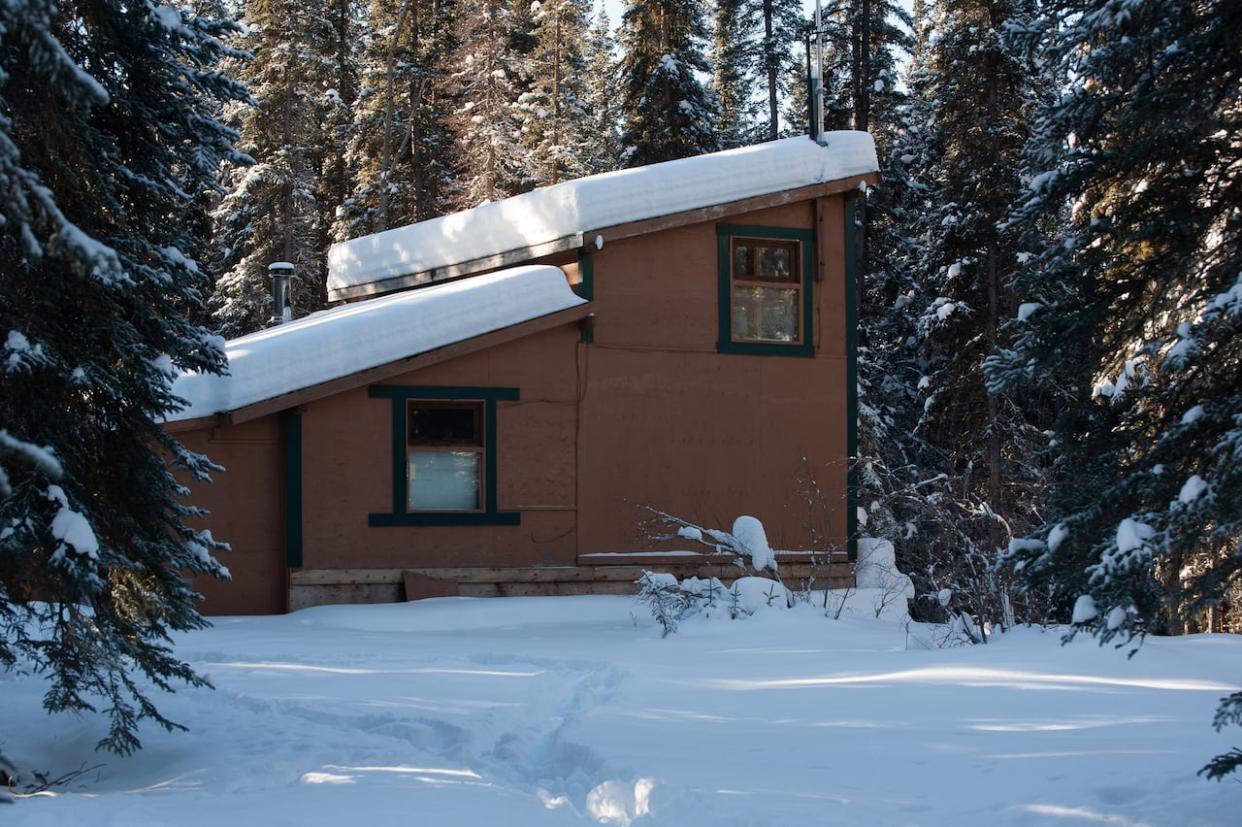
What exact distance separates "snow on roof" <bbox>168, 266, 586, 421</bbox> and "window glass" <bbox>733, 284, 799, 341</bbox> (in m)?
2.25

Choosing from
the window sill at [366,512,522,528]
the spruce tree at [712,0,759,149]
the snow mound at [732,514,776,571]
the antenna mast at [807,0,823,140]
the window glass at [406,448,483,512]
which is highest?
the spruce tree at [712,0,759,149]

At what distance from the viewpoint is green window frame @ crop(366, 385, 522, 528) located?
13.9m

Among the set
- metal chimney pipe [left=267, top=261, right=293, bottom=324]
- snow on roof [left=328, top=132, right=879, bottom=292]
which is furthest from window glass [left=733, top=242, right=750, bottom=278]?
metal chimney pipe [left=267, top=261, right=293, bottom=324]

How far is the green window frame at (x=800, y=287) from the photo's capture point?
15438 millimetres

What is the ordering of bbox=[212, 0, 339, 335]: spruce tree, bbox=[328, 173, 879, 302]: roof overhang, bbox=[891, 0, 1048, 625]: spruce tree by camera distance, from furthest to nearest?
1. bbox=[212, 0, 339, 335]: spruce tree
2. bbox=[891, 0, 1048, 625]: spruce tree
3. bbox=[328, 173, 879, 302]: roof overhang

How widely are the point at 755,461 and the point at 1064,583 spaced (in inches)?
409

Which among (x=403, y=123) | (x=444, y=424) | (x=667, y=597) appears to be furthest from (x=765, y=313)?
(x=403, y=123)

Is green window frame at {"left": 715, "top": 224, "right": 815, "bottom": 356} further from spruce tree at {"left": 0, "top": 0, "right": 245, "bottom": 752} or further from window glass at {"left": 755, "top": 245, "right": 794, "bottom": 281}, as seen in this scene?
spruce tree at {"left": 0, "top": 0, "right": 245, "bottom": 752}

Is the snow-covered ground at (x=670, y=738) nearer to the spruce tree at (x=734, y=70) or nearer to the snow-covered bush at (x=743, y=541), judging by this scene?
the snow-covered bush at (x=743, y=541)

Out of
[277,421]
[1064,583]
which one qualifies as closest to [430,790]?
[1064,583]

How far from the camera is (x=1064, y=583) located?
16.7 ft

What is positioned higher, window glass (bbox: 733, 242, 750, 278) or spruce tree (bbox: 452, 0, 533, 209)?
spruce tree (bbox: 452, 0, 533, 209)

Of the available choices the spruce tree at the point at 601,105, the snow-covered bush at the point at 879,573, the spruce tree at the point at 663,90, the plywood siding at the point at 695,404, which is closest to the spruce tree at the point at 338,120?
the spruce tree at the point at 601,105

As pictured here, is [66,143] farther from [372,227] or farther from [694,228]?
[372,227]
